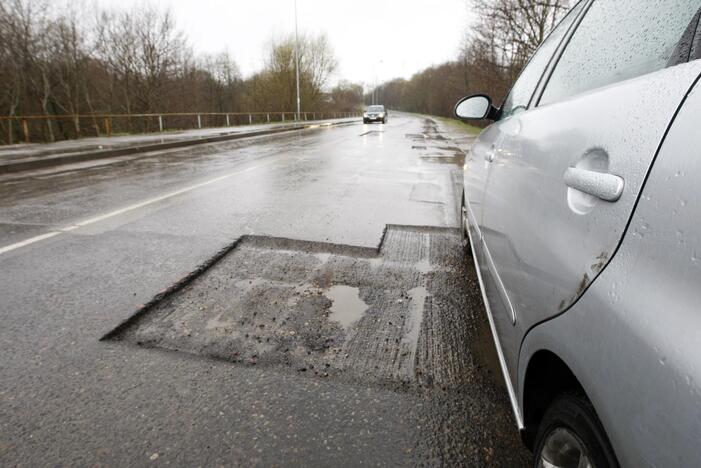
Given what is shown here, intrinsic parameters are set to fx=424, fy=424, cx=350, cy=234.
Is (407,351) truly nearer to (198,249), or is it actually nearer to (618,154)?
(618,154)

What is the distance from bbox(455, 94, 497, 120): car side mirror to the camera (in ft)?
10.7

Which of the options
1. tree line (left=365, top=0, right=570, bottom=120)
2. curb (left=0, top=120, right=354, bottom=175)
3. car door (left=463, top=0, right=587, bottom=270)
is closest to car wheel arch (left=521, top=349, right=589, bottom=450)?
car door (left=463, top=0, right=587, bottom=270)

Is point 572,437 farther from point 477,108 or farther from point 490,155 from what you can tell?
point 477,108

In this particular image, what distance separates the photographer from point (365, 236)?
185 inches

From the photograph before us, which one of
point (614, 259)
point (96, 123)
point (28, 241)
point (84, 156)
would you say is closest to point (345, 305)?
point (614, 259)

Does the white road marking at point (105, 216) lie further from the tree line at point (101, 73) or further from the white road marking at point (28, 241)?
the tree line at point (101, 73)

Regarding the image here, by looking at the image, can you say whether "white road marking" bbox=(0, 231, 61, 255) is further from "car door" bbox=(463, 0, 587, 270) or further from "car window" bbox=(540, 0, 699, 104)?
"car window" bbox=(540, 0, 699, 104)

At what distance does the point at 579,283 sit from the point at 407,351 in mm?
1627

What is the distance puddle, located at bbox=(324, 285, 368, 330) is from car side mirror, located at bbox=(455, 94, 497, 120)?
1615mm

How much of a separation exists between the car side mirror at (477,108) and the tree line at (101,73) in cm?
1788

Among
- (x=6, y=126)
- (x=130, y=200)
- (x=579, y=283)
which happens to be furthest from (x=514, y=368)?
(x=6, y=126)

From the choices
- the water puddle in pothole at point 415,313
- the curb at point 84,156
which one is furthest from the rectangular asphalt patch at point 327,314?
the curb at point 84,156

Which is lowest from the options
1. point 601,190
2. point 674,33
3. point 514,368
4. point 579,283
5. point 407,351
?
point 407,351

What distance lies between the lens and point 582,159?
3.81ft
